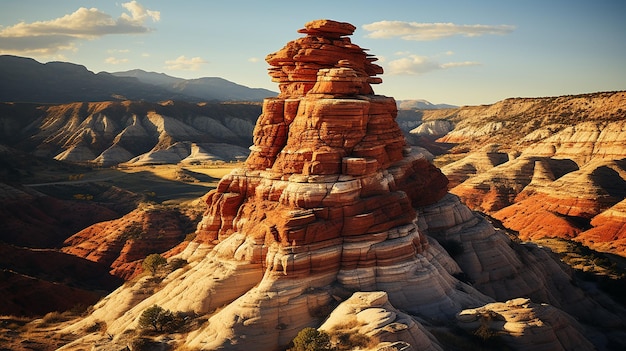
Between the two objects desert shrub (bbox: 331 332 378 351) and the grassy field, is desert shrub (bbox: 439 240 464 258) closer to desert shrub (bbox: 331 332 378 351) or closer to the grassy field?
desert shrub (bbox: 331 332 378 351)

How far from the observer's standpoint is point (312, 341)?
2858 centimetres

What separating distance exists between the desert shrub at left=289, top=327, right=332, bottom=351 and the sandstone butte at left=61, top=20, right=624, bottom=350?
Result: 2142 mm

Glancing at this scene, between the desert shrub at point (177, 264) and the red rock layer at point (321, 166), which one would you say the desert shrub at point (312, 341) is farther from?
the desert shrub at point (177, 264)

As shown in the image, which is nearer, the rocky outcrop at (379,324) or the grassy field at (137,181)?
the rocky outcrop at (379,324)

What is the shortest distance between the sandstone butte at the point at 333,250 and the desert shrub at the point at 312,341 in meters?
2.14

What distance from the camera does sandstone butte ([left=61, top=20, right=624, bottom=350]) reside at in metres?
32.2

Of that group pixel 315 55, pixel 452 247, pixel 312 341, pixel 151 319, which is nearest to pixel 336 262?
pixel 312 341

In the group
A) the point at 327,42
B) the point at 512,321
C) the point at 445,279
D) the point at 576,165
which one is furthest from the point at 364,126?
the point at 576,165

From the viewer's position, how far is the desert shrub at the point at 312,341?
28.0 metres

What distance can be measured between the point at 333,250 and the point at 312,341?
27.9 feet

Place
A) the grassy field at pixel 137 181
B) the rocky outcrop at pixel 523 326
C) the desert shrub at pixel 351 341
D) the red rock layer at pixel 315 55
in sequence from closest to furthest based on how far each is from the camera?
the desert shrub at pixel 351 341 → the rocky outcrop at pixel 523 326 → the red rock layer at pixel 315 55 → the grassy field at pixel 137 181

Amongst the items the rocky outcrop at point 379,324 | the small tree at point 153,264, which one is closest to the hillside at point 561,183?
the rocky outcrop at point 379,324

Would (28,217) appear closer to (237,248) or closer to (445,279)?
(237,248)

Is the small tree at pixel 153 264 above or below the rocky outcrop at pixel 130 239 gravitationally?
above
